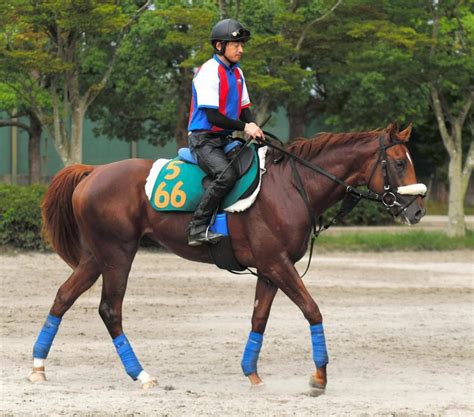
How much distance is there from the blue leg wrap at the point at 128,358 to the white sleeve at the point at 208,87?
1933mm

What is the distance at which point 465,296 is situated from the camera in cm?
1452

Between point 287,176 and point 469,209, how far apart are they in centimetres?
3792

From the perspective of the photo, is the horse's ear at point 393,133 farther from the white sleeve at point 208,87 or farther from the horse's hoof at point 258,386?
the horse's hoof at point 258,386

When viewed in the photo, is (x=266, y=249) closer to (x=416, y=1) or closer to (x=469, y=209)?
(x=416, y=1)

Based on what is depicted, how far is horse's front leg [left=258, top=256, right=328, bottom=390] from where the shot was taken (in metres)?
7.63

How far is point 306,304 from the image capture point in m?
7.68

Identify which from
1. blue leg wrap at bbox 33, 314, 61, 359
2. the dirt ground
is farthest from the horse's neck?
blue leg wrap at bbox 33, 314, 61, 359

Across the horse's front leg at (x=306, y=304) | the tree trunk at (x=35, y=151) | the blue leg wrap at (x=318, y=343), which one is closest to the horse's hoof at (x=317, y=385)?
the horse's front leg at (x=306, y=304)

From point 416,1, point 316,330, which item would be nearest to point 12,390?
point 316,330


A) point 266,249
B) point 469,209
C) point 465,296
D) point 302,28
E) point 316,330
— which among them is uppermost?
Result: point 302,28

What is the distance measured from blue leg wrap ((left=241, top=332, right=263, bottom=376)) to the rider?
861 millimetres

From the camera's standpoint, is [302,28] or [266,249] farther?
[302,28]

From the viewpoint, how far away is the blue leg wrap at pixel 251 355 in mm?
8008

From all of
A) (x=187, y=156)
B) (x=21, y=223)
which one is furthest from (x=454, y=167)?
(x=187, y=156)
